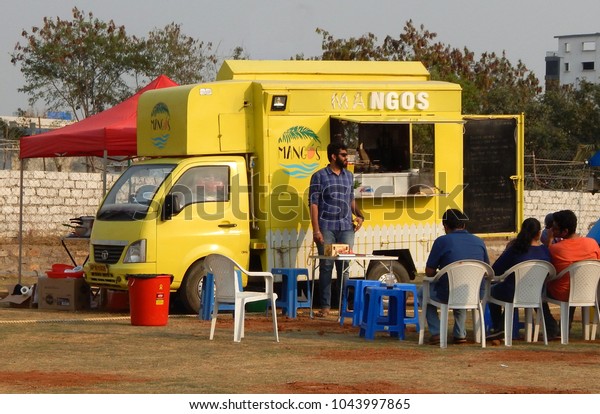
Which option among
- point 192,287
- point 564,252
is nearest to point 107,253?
point 192,287

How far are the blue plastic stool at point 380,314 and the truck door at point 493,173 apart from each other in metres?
4.77

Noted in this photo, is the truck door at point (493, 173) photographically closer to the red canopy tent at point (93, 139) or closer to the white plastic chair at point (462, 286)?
the red canopy tent at point (93, 139)

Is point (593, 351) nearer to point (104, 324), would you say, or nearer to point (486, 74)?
point (104, 324)

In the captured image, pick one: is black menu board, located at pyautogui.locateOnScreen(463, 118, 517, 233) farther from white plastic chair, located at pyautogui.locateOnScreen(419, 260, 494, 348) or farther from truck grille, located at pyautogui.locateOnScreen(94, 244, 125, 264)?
white plastic chair, located at pyautogui.locateOnScreen(419, 260, 494, 348)

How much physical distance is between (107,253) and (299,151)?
9.58 feet

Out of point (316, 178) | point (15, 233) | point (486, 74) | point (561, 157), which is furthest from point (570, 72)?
point (316, 178)

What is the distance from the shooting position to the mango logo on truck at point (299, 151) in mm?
16891

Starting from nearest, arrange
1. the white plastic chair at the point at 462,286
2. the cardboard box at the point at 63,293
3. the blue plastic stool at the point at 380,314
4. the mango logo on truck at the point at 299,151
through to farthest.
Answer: the white plastic chair at the point at 462,286, the blue plastic stool at the point at 380,314, the mango logo on truck at the point at 299,151, the cardboard box at the point at 63,293

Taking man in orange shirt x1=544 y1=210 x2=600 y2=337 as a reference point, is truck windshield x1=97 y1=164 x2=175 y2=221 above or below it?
above

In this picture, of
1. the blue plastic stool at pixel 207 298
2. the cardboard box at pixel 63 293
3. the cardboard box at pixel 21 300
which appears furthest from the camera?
the cardboard box at pixel 21 300

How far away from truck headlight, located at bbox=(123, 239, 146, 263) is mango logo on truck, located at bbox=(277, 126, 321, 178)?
86.5 inches

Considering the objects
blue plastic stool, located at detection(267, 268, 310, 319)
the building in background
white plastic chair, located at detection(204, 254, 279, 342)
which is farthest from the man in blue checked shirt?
the building in background

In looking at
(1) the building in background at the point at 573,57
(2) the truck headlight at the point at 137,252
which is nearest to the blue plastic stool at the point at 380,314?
(2) the truck headlight at the point at 137,252

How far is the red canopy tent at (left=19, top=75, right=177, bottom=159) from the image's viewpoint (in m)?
19.4
